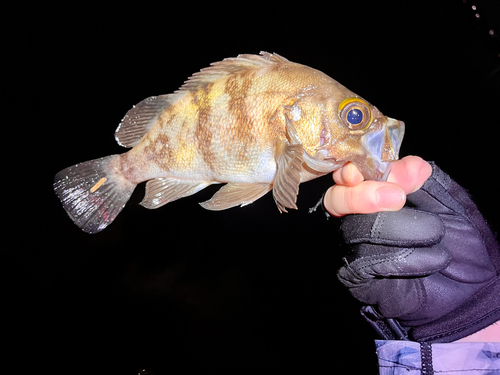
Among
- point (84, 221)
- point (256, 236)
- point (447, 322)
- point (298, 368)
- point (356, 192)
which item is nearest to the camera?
point (356, 192)

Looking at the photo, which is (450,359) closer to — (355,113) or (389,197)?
(389,197)

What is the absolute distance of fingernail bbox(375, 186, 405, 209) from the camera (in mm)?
982

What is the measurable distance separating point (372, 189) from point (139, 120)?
1.21 meters

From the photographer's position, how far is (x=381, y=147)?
3.37 feet

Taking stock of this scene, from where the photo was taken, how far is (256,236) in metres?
4.98

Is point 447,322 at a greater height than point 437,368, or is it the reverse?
point 447,322

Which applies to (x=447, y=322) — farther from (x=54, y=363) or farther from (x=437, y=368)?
(x=54, y=363)

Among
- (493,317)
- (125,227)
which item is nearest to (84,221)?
(493,317)

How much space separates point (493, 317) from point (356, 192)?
88 centimetres

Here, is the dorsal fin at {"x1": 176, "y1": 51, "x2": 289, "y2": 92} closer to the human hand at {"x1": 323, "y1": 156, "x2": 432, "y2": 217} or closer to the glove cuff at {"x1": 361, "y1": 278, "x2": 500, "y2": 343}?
the human hand at {"x1": 323, "y1": 156, "x2": 432, "y2": 217}

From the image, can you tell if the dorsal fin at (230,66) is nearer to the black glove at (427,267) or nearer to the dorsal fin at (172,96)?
the dorsal fin at (172,96)

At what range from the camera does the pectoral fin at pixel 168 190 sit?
1.31m

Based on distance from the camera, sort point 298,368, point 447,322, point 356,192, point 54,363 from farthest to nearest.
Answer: point 298,368, point 54,363, point 447,322, point 356,192

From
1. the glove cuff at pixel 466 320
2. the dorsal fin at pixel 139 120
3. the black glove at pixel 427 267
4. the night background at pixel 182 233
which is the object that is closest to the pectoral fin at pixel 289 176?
the black glove at pixel 427 267
